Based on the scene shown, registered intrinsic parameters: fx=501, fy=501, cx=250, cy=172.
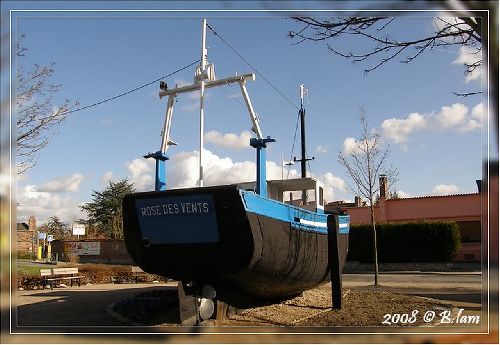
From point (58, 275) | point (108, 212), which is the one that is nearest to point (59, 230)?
point (108, 212)

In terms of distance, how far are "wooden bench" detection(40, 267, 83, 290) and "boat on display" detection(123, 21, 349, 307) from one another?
8273 mm

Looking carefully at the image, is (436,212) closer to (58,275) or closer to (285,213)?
(58,275)

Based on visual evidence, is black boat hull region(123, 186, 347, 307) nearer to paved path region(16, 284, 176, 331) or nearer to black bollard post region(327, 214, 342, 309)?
black bollard post region(327, 214, 342, 309)

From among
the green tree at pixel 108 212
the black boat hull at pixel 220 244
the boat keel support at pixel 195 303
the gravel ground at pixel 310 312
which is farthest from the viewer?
the green tree at pixel 108 212

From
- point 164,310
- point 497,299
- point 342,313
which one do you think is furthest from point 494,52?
point 164,310

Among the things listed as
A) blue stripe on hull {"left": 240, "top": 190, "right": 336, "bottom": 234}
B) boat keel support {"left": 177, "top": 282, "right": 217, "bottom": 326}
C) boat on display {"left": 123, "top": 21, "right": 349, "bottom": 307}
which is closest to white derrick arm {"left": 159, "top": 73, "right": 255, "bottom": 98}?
boat on display {"left": 123, "top": 21, "right": 349, "bottom": 307}

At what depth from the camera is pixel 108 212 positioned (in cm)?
3544

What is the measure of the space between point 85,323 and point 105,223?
1118 inches

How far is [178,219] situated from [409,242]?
21.7 metres

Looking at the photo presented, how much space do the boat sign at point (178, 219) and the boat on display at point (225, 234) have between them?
16 mm

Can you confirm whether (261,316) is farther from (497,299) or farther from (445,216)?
(445,216)

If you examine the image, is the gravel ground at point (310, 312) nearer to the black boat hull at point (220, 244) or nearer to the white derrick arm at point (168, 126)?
the black boat hull at point (220, 244)

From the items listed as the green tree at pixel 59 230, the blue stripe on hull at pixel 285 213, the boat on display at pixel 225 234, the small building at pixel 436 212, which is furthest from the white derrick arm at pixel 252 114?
the green tree at pixel 59 230

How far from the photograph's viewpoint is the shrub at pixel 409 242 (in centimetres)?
2611
